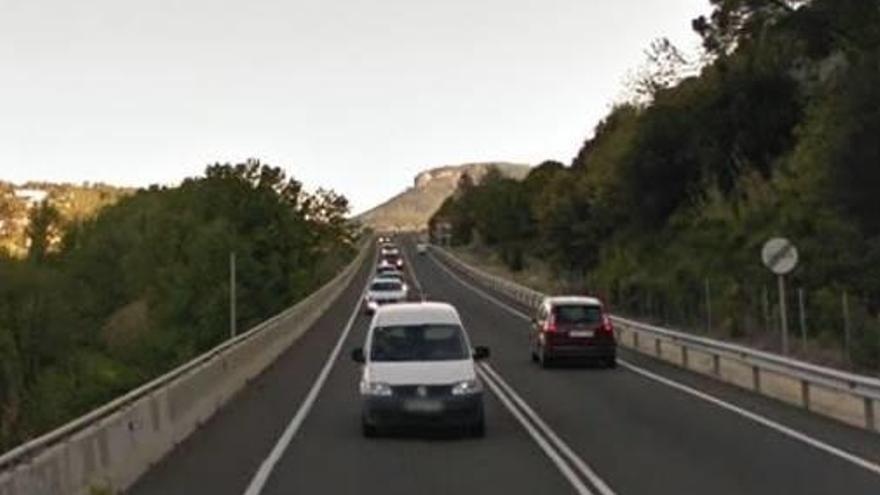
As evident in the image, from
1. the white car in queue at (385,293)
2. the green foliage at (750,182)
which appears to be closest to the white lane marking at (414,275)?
the green foliage at (750,182)

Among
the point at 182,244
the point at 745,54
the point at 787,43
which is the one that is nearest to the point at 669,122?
the point at 745,54

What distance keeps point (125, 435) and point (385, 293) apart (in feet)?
141

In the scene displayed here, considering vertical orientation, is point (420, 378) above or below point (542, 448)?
above

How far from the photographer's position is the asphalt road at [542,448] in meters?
13.8

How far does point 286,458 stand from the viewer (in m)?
16.2

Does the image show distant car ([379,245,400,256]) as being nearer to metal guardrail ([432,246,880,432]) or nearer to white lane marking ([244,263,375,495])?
metal guardrail ([432,246,880,432])

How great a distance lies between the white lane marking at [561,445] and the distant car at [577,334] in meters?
4.09

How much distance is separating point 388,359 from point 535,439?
2.30 metres

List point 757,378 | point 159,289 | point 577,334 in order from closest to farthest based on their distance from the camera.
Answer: point 757,378 < point 577,334 < point 159,289

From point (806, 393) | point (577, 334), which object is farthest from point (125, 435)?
point (577, 334)

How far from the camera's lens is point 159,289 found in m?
114

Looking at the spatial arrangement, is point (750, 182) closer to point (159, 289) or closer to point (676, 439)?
point (676, 439)

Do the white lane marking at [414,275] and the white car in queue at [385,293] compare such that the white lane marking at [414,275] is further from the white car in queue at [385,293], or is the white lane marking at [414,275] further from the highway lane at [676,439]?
the highway lane at [676,439]

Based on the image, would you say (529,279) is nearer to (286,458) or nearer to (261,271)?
(261,271)
